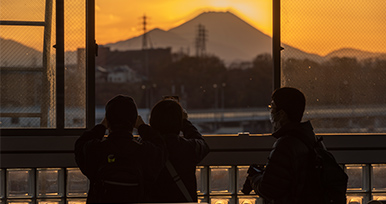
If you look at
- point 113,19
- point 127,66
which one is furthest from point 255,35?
point 113,19

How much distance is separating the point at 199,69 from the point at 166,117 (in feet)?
92.0

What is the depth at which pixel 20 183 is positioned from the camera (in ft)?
9.48

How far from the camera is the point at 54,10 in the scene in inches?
116

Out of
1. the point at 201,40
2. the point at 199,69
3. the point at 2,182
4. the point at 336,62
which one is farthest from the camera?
the point at 199,69

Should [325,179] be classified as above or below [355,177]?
above

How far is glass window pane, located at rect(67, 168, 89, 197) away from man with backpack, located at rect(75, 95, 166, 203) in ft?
3.37

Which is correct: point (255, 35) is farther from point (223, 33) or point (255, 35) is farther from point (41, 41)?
point (41, 41)

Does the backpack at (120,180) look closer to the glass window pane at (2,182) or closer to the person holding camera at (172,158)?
the person holding camera at (172,158)

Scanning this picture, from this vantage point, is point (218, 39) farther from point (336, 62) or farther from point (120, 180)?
point (120, 180)

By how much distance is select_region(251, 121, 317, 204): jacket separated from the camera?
1.73 meters

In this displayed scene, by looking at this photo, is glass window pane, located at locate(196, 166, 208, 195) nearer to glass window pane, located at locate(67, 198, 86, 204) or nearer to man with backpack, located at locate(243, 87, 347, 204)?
glass window pane, located at locate(67, 198, 86, 204)

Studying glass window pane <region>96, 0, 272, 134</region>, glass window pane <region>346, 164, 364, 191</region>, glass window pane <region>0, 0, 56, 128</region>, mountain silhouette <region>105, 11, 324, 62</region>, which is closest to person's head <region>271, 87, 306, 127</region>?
glass window pane <region>346, 164, 364, 191</region>

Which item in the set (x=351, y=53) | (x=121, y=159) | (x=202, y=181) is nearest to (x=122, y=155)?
(x=121, y=159)

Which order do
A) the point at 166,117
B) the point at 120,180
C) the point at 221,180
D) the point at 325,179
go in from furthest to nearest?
the point at 221,180 < the point at 166,117 < the point at 120,180 < the point at 325,179
